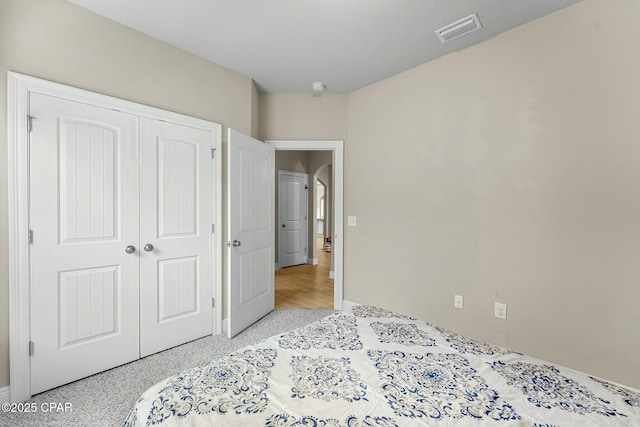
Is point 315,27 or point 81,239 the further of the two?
point 315,27

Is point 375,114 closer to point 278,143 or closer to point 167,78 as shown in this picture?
point 278,143

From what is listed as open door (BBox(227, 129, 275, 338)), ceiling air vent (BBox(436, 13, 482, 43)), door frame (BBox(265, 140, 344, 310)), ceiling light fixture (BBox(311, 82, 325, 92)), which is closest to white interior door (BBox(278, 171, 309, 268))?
door frame (BBox(265, 140, 344, 310))

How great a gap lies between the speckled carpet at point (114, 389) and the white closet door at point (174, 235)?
0.51 feet

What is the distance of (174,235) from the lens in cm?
244

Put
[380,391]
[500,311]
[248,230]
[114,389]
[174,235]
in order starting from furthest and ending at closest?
[248,230] → [174,235] → [500,311] → [114,389] → [380,391]

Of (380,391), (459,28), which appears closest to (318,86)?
(459,28)

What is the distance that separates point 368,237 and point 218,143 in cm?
182

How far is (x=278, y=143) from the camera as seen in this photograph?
332 centimetres

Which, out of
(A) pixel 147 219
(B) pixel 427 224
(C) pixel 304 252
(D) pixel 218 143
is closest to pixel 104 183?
(A) pixel 147 219

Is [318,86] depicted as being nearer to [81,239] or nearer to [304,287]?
[81,239]

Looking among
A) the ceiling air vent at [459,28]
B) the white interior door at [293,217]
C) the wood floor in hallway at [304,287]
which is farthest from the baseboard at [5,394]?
the white interior door at [293,217]

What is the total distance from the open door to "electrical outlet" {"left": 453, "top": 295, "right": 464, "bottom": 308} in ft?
6.24

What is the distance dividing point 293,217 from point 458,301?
4.07 metres

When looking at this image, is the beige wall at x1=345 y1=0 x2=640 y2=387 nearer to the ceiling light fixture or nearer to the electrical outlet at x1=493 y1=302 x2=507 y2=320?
the electrical outlet at x1=493 y1=302 x2=507 y2=320
